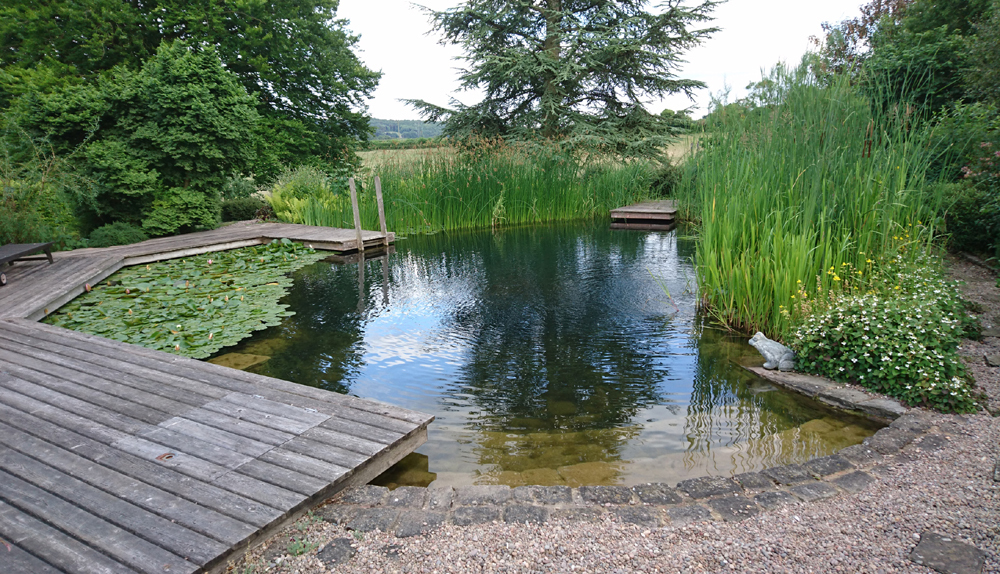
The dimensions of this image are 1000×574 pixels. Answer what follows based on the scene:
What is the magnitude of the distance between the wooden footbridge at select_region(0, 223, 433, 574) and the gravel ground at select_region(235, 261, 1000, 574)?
199mm

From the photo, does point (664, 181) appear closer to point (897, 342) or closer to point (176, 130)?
point (176, 130)

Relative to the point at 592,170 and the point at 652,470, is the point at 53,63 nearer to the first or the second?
the point at 592,170

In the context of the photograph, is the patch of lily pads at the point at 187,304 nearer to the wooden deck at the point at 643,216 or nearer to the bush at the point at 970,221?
the wooden deck at the point at 643,216

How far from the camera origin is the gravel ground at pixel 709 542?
5.61 ft

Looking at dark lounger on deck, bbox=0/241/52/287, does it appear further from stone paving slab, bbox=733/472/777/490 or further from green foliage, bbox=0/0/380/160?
stone paving slab, bbox=733/472/777/490

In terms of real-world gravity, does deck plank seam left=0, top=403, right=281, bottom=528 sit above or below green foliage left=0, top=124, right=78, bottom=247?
below

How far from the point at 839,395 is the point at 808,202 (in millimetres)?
1473

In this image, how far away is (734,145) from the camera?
4.60 m

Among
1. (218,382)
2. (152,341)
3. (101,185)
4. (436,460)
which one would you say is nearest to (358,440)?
(436,460)

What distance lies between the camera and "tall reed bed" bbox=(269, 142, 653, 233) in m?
10.3

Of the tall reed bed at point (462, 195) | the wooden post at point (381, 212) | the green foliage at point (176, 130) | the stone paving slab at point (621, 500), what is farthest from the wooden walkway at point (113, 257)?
the stone paving slab at point (621, 500)

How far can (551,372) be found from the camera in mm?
3768

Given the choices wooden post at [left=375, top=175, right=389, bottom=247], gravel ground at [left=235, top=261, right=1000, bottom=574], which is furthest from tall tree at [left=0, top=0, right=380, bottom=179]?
gravel ground at [left=235, top=261, right=1000, bottom=574]

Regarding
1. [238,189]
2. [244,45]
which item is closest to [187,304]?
[238,189]
